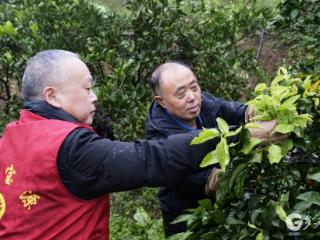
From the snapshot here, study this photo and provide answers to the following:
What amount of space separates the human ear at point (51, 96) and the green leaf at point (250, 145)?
77 cm

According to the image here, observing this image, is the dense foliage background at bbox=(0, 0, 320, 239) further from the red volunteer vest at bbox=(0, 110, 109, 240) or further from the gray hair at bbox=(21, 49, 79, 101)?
the red volunteer vest at bbox=(0, 110, 109, 240)

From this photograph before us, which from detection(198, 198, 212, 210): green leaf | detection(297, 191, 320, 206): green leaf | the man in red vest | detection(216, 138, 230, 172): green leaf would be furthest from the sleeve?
detection(297, 191, 320, 206): green leaf

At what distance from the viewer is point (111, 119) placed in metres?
3.79

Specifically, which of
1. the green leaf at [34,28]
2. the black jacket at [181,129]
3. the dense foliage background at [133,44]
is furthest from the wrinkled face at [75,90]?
the green leaf at [34,28]

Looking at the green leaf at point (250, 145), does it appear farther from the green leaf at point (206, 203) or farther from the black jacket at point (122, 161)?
the green leaf at point (206, 203)

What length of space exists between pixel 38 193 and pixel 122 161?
0.34 metres

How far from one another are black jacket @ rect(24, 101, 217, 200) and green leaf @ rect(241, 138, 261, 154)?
22cm

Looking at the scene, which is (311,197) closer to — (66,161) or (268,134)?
(268,134)


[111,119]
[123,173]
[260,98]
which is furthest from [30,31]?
[260,98]

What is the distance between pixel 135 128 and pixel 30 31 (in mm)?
1370

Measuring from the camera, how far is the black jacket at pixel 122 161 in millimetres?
1682

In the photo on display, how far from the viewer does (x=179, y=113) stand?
2.45 meters

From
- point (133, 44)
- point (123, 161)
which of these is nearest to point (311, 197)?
point (123, 161)

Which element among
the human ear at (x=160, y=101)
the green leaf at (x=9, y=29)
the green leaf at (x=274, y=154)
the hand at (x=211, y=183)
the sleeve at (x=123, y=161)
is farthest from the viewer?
the green leaf at (x=9, y=29)
